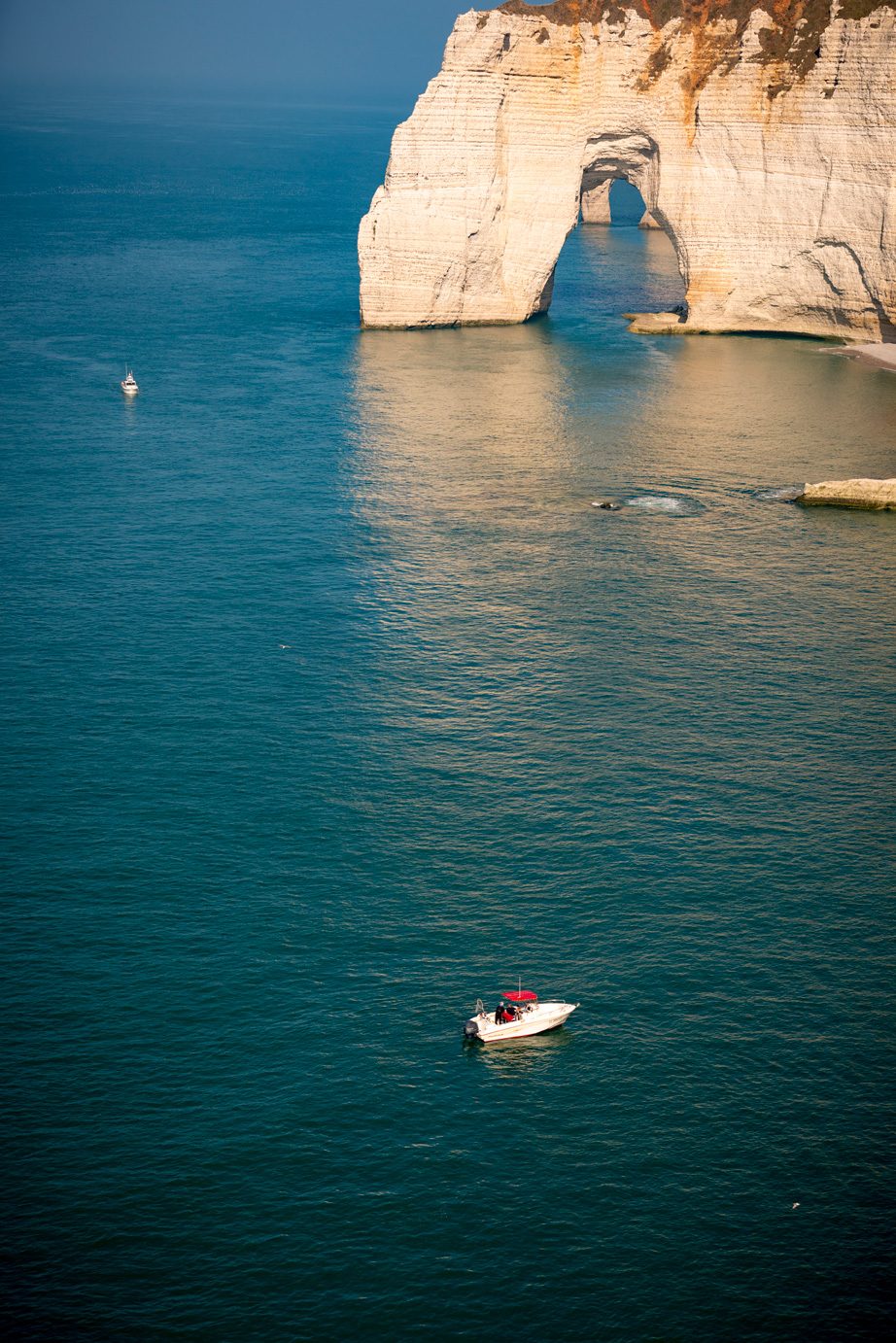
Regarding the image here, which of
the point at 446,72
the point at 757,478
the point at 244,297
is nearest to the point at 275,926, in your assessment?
the point at 757,478

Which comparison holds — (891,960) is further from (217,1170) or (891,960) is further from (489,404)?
(489,404)

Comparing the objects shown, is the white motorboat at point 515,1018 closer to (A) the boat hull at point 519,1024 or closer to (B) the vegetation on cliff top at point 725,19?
(A) the boat hull at point 519,1024

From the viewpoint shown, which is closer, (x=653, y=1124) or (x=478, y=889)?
(x=653, y=1124)

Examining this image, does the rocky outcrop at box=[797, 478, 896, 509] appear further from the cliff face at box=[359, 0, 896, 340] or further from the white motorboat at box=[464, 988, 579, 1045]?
the white motorboat at box=[464, 988, 579, 1045]

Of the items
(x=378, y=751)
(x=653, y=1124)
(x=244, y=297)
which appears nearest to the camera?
(x=653, y=1124)

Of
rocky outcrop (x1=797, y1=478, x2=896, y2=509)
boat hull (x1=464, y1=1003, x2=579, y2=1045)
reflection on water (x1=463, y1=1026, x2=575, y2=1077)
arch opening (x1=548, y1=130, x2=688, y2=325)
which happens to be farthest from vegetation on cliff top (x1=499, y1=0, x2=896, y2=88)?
reflection on water (x1=463, y1=1026, x2=575, y2=1077)

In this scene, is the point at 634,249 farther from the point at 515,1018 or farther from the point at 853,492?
the point at 515,1018
